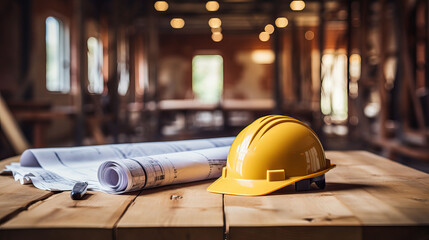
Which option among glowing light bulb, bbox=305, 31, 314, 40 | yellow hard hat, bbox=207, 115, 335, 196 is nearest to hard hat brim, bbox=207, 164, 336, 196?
yellow hard hat, bbox=207, 115, 335, 196

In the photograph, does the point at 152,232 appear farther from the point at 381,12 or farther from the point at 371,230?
the point at 381,12

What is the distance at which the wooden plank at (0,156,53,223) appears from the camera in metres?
1.14

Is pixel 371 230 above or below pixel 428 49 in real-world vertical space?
below

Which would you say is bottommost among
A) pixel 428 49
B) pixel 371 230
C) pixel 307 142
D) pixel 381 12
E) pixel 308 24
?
pixel 371 230

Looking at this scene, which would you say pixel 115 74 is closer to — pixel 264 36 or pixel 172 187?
pixel 172 187

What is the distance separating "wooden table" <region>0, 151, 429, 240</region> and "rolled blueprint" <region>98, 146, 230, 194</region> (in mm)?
35

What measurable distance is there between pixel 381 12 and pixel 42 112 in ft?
16.3

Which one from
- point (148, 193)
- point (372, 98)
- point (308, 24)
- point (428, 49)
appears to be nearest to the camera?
point (148, 193)

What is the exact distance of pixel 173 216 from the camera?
1.09 meters

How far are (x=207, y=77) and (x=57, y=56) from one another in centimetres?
1067

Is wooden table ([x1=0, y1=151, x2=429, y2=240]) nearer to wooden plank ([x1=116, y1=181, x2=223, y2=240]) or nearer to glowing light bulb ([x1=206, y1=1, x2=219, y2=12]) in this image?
wooden plank ([x1=116, y1=181, x2=223, y2=240])

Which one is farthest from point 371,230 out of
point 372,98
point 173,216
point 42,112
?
point 372,98

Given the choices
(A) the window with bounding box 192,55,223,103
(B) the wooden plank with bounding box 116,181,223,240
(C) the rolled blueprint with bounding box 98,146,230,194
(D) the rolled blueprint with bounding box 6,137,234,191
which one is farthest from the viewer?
(A) the window with bounding box 192,55,223,103

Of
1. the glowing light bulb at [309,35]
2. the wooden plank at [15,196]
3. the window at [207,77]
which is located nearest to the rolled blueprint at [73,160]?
the wooden plank at [15,196]
